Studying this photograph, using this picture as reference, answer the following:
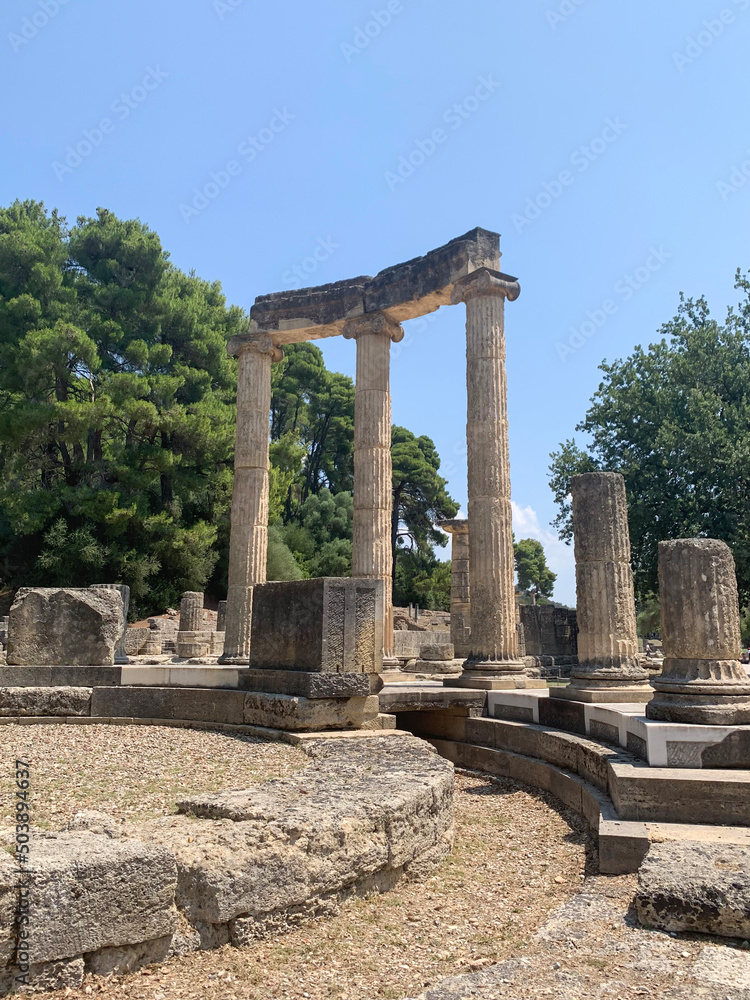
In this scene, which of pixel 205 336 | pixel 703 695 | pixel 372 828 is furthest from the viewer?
pixel 205 336

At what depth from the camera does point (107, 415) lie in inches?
1059

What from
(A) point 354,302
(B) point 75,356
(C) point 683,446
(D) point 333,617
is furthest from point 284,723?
(B) point 75,356

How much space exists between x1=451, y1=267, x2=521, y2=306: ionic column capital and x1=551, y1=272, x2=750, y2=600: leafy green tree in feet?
21.6

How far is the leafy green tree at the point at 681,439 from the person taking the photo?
17000mm

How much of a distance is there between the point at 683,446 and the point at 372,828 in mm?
15666

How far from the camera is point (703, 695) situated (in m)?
5.86

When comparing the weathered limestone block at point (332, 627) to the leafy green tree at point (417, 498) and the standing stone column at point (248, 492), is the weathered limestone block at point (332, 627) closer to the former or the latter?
the standing stone column at point (248, 492)

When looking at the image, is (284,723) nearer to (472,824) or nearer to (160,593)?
(472,824)

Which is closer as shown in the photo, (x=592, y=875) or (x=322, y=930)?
(x=322, y=930)

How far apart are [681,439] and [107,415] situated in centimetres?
1947

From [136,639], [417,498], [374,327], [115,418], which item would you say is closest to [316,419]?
[417,498]

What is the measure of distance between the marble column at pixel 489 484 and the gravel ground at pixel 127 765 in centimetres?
535

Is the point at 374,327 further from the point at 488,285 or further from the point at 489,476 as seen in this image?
the point at 489,476

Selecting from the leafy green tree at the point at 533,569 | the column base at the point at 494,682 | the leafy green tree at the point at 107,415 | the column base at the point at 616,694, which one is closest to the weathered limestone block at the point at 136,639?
the leafy green tree at the point at 107,415
